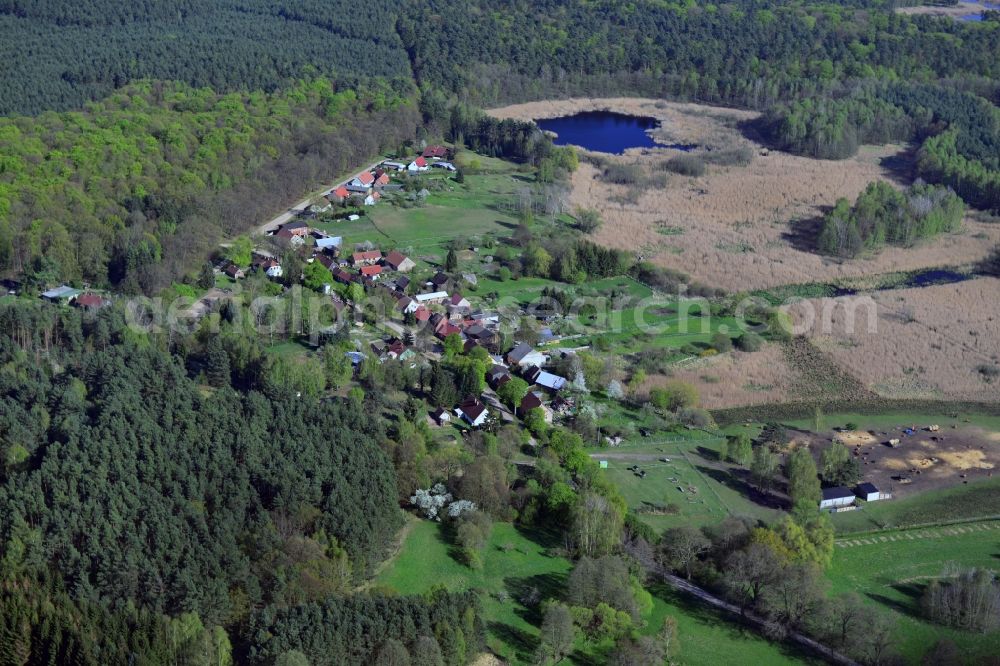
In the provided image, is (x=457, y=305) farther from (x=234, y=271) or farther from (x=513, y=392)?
(x=234, y=271)

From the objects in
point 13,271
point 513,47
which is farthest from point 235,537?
point 513,47

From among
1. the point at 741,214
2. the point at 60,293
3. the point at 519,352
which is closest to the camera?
the point at 519,352

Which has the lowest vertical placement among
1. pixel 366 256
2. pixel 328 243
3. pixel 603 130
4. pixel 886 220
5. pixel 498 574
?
pixel 498 574

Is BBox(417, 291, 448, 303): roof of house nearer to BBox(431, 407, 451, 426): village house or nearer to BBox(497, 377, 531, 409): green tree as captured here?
BBox(497, 377, 531, 409): green tree

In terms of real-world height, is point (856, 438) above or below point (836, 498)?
A: below

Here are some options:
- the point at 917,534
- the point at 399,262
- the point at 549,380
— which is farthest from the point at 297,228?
the point at 917,534

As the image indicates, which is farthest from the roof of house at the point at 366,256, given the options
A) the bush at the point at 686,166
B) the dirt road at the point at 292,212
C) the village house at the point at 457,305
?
the bush at the point at 686,166

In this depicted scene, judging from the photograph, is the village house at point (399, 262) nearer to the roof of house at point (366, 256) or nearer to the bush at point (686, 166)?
the roof of house at point (366, 256)

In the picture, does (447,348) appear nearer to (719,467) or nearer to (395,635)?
(719,467)

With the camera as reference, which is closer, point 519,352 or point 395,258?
point 519,352

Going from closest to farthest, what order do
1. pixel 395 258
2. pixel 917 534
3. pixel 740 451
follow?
pixel 917 534 → pixel 740 451 → pixel 395 258
